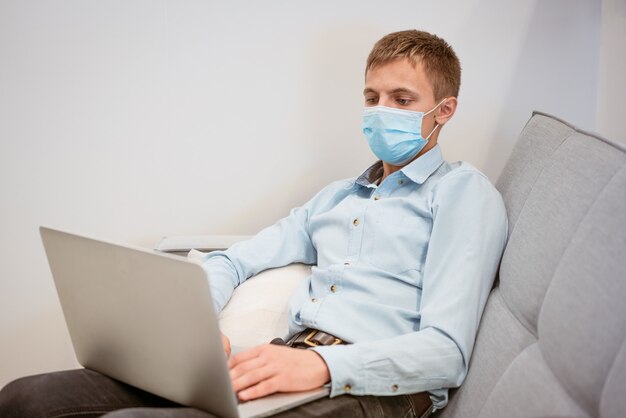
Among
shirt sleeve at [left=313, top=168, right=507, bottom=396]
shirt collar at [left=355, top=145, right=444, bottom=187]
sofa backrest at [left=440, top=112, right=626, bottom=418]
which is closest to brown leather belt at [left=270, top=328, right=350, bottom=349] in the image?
shirt sleeve at [left=313, top=168, right=507, bottom=396]

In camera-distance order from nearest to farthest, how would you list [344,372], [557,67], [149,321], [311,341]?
[149,321], [344,372], [311,341], [557,67]

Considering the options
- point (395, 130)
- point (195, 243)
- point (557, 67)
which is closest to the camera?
point (395, 130)

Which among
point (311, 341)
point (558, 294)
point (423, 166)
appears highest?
point (423, 166)

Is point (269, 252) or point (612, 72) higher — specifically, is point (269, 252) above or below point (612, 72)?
below

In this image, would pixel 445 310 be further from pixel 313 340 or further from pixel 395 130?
pixel 395 130

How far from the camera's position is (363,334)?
1.11 m

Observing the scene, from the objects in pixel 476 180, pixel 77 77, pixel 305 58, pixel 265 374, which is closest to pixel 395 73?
pixel 476 180

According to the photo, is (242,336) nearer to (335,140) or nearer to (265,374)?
(265,374)

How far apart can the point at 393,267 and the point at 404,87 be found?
39cm

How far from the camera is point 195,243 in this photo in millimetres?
1501

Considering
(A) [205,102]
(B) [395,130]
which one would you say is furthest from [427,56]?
(A) [205,102]

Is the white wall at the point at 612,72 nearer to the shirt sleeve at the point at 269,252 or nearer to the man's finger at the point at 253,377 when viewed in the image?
the shirt sleeve at the point at 269,252

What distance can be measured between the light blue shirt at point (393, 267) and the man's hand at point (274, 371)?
3 centimetres

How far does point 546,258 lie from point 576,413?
257mm
